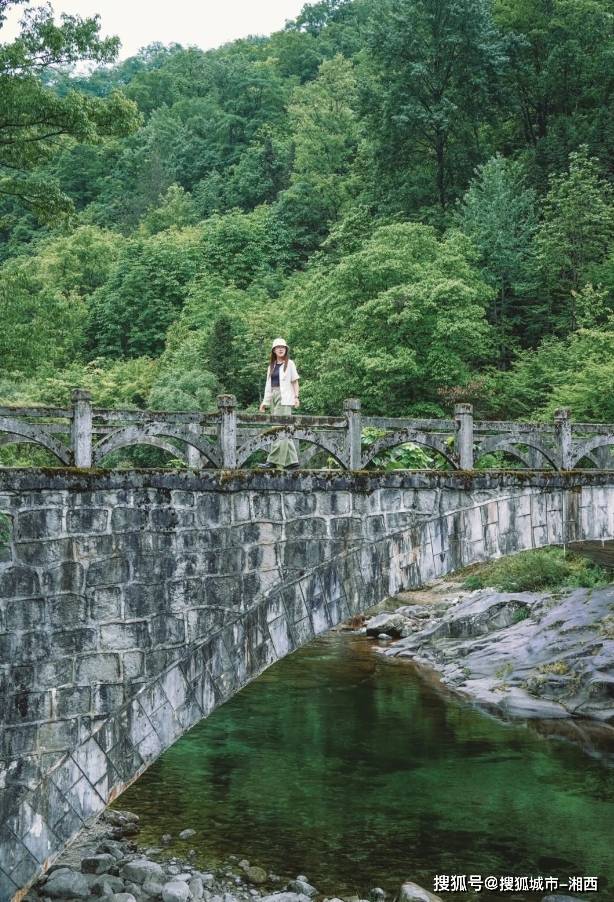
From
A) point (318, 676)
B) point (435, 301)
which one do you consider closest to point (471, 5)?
point (435, 301)

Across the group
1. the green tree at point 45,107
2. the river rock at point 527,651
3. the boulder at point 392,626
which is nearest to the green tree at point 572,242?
the river rock at point 527,651

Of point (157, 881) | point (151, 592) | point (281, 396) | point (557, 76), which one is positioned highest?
point (557, 76)

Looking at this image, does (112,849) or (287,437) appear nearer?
(287,437)

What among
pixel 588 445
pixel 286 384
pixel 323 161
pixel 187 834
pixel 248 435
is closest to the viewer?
pixel 286 384

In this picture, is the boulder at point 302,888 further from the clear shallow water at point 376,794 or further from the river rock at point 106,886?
the river rock at point 106,886

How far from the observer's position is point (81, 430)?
385 inches

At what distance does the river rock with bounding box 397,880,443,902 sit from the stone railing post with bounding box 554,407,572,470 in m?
6.21

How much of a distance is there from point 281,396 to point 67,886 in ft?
20.8

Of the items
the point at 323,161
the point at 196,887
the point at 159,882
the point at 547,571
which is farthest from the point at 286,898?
the point at 323,161

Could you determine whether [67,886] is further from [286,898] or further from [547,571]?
[547,571]

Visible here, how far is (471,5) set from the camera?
126ft

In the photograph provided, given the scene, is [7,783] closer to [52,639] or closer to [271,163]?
[52,639]

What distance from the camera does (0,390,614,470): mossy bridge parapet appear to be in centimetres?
977

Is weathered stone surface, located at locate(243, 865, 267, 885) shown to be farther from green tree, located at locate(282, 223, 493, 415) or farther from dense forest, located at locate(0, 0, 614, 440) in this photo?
green tree, located at locate(282, 223, 493, 415)
